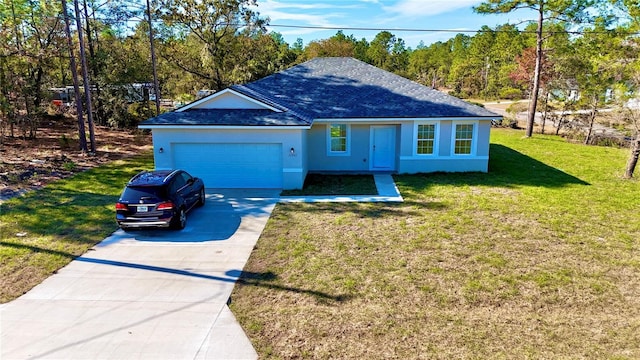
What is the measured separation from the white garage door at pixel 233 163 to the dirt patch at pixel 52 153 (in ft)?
19.5

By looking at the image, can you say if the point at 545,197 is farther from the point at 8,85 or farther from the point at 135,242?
the point at 8,85

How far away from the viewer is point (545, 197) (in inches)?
557

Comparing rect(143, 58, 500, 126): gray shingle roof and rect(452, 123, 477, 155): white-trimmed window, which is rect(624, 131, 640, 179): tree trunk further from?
rect(452, 123, 477, 155): white-trimmed window

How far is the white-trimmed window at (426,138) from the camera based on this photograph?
17750mm

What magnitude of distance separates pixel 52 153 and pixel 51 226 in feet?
40.0

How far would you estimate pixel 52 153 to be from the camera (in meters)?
21.8

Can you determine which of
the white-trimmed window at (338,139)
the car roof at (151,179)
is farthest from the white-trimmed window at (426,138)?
the car roof at (151,179)

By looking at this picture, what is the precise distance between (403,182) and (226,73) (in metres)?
22.0

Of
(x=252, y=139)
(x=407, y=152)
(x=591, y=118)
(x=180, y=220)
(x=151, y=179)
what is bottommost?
(x=180, y=220)

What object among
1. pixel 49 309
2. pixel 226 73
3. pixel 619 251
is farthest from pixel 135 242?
pixel 226 73

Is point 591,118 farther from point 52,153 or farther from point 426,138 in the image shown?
point 52,153

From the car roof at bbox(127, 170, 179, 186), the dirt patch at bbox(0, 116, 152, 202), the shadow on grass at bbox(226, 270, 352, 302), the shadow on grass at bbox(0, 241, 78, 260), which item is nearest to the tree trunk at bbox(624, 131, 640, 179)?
the shadow on grass at bbox(226, 270, 352, 302)

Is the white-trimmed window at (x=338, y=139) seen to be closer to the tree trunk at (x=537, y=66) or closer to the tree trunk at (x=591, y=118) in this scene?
the tree trunk at (x=537, y=66)

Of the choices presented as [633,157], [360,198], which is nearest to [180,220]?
[360,198]
